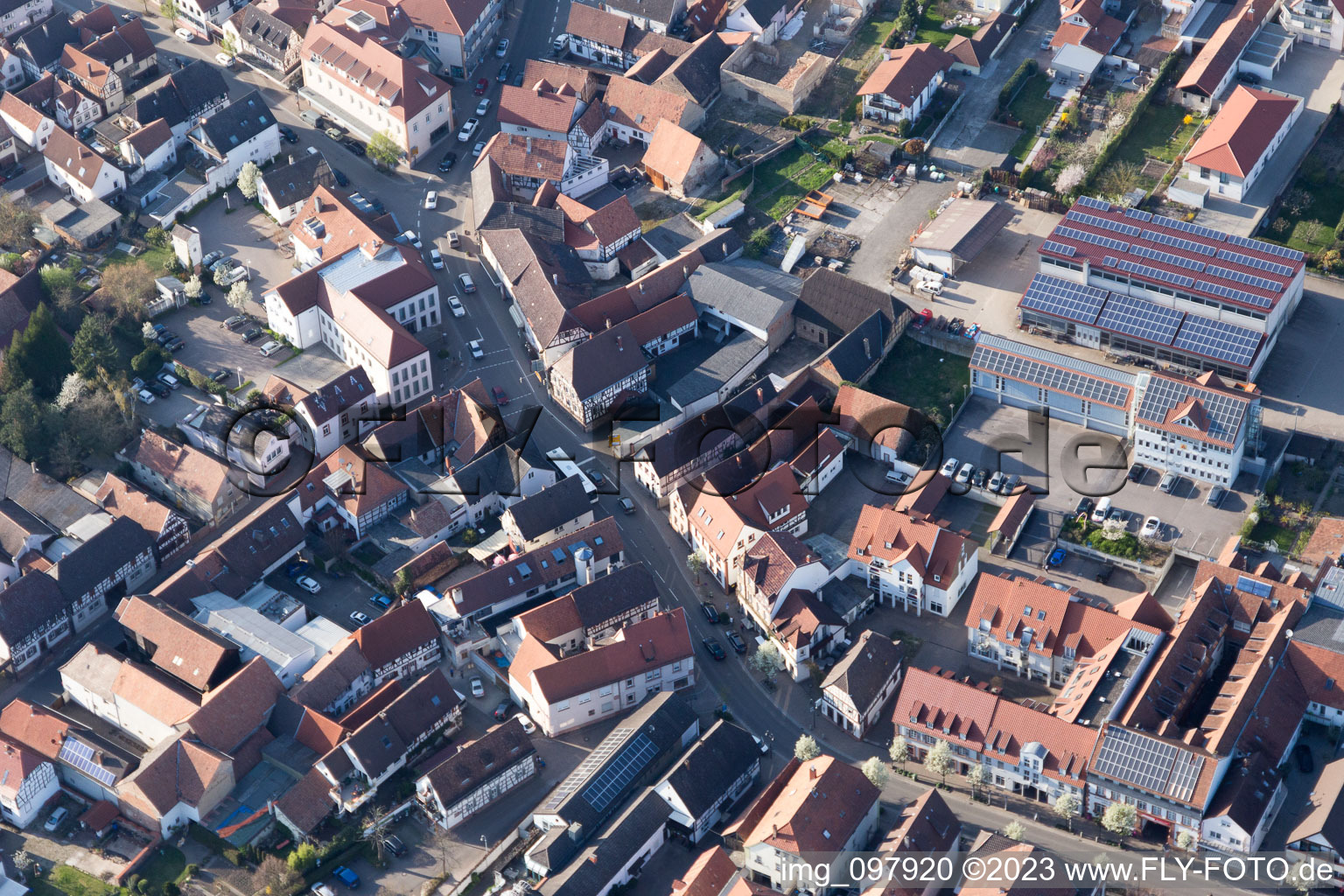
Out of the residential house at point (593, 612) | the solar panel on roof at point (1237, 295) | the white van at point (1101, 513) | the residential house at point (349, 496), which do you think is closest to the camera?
the residential house at point (593, 612)

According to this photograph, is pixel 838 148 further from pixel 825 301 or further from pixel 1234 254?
pixel 1234 254

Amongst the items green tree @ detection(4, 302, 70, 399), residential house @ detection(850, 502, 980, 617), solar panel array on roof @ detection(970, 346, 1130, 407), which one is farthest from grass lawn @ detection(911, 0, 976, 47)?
green tree @ detection(4, 302, 70, 399)

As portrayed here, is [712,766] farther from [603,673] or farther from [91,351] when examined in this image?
[91,351]

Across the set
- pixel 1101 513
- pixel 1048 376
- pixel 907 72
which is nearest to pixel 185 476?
pixel 1048 376

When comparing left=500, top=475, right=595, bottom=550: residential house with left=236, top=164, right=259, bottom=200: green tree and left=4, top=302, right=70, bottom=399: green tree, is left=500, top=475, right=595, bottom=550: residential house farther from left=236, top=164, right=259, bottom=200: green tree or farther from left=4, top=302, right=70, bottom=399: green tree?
left=236, top=164, right=259, bottom=200: green tree

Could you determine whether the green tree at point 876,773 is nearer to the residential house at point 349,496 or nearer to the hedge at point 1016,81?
the residential house at point 349,496

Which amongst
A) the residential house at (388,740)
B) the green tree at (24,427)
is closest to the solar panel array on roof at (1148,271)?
the residential house at (388,740)

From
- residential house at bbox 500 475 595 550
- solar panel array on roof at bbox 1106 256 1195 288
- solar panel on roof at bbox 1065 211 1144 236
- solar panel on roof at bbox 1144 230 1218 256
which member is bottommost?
residential house at bbox 500 475 595 550
